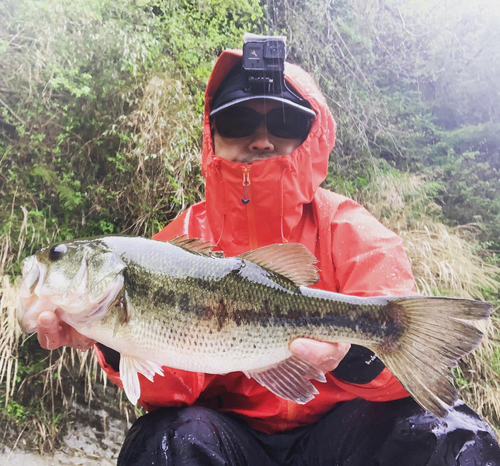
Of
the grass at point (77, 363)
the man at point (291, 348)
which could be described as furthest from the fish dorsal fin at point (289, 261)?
the grass at point (77, 363)

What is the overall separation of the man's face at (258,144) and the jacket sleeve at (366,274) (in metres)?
0.46

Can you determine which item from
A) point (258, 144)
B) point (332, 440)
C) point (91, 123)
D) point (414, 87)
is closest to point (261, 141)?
point (258, 144)

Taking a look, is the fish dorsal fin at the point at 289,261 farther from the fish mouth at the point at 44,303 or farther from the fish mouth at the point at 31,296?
the fish mouth at the point at 31,296

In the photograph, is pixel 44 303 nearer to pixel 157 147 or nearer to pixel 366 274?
pixel 366 274

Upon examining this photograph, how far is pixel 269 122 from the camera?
2217mm

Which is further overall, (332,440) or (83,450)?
(83,450)

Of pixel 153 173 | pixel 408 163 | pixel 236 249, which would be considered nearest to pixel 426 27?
pixel 408 163

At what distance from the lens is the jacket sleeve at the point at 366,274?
170cm

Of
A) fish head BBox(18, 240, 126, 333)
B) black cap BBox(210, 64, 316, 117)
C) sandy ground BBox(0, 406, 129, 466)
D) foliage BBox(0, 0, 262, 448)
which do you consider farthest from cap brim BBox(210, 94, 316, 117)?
sandy ground BBox(0, 406, 129, 466)

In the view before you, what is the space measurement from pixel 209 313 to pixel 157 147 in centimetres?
257

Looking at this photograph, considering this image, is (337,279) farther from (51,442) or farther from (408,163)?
(408,163)

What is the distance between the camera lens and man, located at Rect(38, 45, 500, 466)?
69.0 inches

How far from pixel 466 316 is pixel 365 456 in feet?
2.99

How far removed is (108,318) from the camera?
4.86ft
